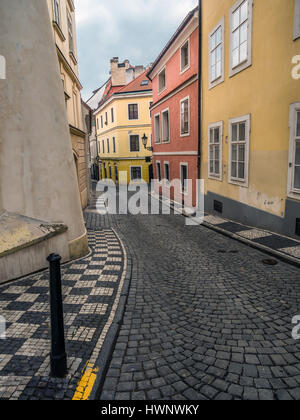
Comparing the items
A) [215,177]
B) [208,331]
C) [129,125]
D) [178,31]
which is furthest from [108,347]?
[129,125]

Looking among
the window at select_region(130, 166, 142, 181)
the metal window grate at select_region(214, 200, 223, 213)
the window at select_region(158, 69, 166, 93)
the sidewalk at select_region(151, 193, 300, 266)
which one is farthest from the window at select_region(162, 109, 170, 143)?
the window at select_region(130, 166, 142, 181)

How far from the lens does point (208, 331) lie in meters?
4.07

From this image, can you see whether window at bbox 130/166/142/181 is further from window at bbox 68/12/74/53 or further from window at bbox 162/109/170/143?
window at bbox 68/12/74/53

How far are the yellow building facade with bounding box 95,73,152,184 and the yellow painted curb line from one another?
2746 cm

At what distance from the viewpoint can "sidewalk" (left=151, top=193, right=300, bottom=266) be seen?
6938 mm

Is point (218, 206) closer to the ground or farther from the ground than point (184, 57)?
closer to the ground

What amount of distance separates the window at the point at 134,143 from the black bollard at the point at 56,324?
30149mm

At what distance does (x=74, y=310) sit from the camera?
4.64 m

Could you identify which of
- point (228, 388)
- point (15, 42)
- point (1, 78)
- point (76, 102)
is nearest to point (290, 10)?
point (15, 42)

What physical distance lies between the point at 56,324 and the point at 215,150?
11.0 meters

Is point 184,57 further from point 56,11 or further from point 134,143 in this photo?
point 134,143

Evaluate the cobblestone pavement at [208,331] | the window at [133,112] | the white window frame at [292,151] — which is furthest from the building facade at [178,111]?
the window at [133,112]

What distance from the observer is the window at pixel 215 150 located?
39.3ft

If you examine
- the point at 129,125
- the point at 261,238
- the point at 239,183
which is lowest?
the point at 261,238
